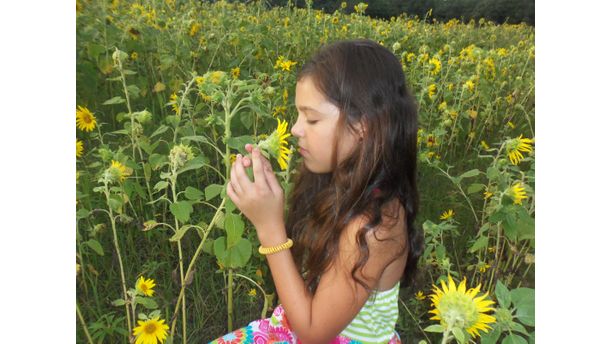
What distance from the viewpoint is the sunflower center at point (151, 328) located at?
0.93 metres

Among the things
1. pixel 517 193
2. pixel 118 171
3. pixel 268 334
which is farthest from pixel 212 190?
pixel 517 193

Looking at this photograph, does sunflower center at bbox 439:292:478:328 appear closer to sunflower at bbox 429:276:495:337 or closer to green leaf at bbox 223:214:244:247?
sunflower at bbox 429:276:495:337

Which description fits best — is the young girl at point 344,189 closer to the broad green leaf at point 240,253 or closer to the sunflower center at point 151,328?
the broad green leaf at point 240,253

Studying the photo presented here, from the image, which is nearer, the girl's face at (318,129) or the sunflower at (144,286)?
the girl's face at (318,129)

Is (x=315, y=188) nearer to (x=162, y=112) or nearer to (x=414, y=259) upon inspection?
(x=414, y=259)

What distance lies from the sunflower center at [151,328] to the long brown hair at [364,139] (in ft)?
0.96

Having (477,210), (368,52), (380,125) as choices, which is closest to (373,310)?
(380,125)

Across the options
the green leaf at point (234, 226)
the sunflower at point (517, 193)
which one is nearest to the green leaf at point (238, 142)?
the green leaf at point (234, 226)

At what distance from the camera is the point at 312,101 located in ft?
2.65

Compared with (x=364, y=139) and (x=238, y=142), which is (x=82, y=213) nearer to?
(x=238, y=142)

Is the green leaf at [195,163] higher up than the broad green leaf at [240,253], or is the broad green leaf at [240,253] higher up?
the green leaf at [195,163]

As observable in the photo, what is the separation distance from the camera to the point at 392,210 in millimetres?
837
